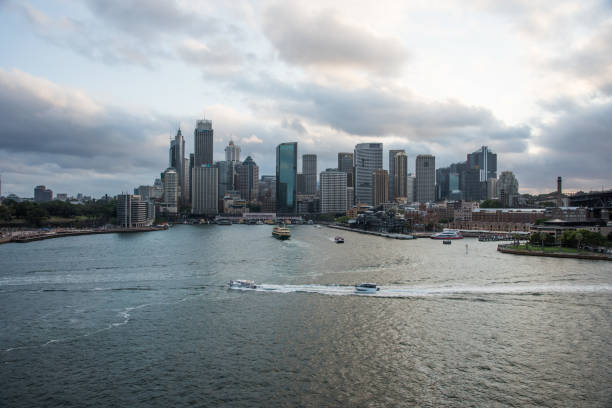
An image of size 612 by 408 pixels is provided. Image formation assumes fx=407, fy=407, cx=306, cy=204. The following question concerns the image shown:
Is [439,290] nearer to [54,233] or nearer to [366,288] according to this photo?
[366,288]

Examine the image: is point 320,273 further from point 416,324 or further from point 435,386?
point 435,386

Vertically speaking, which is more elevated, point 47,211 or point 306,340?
point 47,211

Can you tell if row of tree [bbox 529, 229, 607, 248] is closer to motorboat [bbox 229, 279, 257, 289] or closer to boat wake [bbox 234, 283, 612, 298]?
boat wake [bbox 234, 283, 612, 298]

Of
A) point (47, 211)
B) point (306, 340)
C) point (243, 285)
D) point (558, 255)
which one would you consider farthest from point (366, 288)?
point (47, 211)

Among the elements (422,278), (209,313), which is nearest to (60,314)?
(209,313)

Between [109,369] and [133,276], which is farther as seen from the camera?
[133,276]
